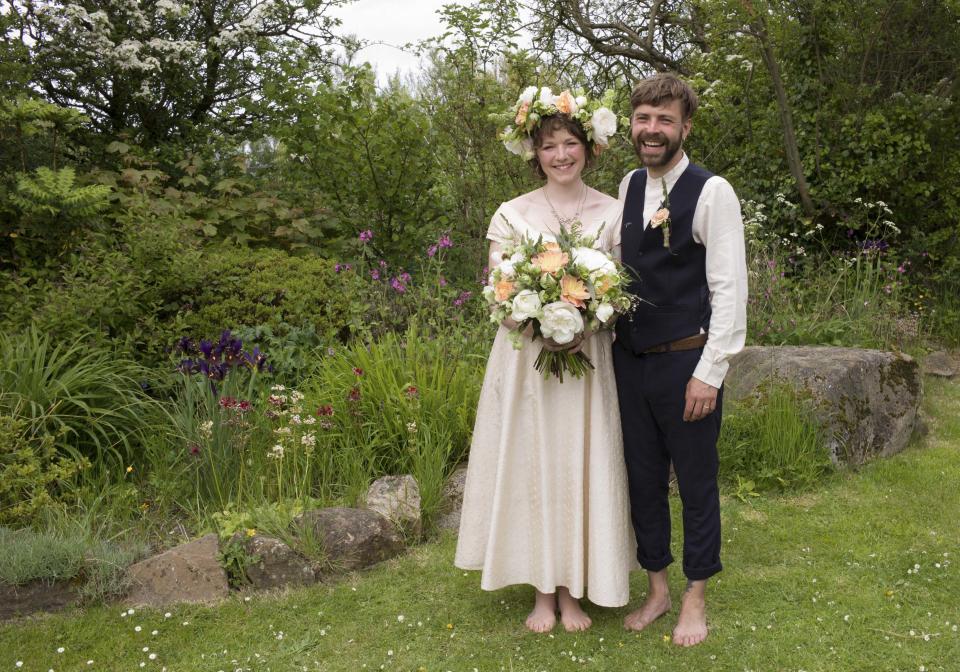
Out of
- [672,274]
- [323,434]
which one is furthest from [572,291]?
[323,434]

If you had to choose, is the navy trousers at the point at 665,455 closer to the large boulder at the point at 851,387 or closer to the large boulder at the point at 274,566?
the large boulder at the point at 274,566

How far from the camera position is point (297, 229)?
744cm

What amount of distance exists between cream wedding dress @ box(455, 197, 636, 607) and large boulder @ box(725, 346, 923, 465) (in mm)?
2489

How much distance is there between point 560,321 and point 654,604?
1.39 meters

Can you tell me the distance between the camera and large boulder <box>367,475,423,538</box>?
15.1ft

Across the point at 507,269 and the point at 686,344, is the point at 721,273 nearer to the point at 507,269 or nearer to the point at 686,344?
the point at 686,344

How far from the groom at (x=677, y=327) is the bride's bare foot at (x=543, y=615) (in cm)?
47

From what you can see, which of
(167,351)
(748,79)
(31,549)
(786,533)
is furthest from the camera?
(748,79)

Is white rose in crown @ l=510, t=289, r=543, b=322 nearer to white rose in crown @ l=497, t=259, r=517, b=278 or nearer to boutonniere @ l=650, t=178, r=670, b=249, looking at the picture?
white rose in crown @ l=497, t=259, r=517, b=278

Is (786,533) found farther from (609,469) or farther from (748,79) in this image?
(748,79)

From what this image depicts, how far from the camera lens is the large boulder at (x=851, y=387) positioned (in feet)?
18.2

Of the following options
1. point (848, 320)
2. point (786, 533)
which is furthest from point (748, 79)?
point (786, 533)

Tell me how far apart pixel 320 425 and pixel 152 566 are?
3.88 feet

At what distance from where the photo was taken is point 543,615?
3.72 metres
